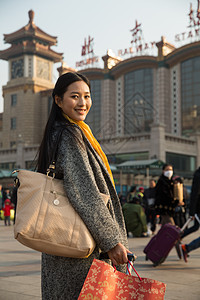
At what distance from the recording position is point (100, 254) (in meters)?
2.38

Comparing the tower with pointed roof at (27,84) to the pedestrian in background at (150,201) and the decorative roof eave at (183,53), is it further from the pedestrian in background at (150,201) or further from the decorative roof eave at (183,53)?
the pedestrian in background at (150,201)

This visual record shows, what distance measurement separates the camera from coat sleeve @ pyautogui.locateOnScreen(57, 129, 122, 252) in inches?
87.5

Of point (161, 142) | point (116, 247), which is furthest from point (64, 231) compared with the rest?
point (161, 142)

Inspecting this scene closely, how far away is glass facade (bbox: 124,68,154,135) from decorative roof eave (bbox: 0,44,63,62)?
18.7m

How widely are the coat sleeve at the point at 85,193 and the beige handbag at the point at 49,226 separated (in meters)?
0.05

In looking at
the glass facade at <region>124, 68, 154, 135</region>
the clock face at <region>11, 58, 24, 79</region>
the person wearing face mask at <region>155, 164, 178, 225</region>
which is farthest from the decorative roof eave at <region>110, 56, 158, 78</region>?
the person wearing face mask at <region>155, 164, 178, 225</region>

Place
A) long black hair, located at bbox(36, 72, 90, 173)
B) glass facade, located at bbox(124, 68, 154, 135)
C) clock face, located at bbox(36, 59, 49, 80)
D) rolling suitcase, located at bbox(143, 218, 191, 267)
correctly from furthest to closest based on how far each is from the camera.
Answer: clock face, located at bbox(36, 59, 49, 80)
glass facade, located at bbox(124, 68, 154, 135)
rolling suitcase, located at bbox(143, 218, 191, 267)
long black hair, located at bbox(36, 72, 90, 173)

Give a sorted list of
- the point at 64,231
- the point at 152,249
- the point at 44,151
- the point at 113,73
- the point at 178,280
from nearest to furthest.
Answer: the point at 64,231 → the point at 44,151 → the point at 178,280 → the point at 152,249 → the point at 113,73

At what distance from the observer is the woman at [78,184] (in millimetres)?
2252

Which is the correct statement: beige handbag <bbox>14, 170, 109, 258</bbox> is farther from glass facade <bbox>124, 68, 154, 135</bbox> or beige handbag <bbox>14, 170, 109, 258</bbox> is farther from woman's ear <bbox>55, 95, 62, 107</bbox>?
glass facade <bbox>124, 68, 154, 135</bbox>

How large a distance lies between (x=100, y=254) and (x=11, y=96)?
216 ft

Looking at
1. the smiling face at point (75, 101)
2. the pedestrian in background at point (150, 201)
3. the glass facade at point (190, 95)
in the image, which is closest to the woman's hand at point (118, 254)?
the smiling face at point (75, 101)

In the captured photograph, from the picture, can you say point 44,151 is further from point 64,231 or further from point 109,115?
point 109,115

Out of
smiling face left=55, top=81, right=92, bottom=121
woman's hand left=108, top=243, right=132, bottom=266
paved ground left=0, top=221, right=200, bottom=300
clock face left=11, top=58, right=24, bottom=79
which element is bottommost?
paved ground left=0, top=221, right=200, bottom=300
